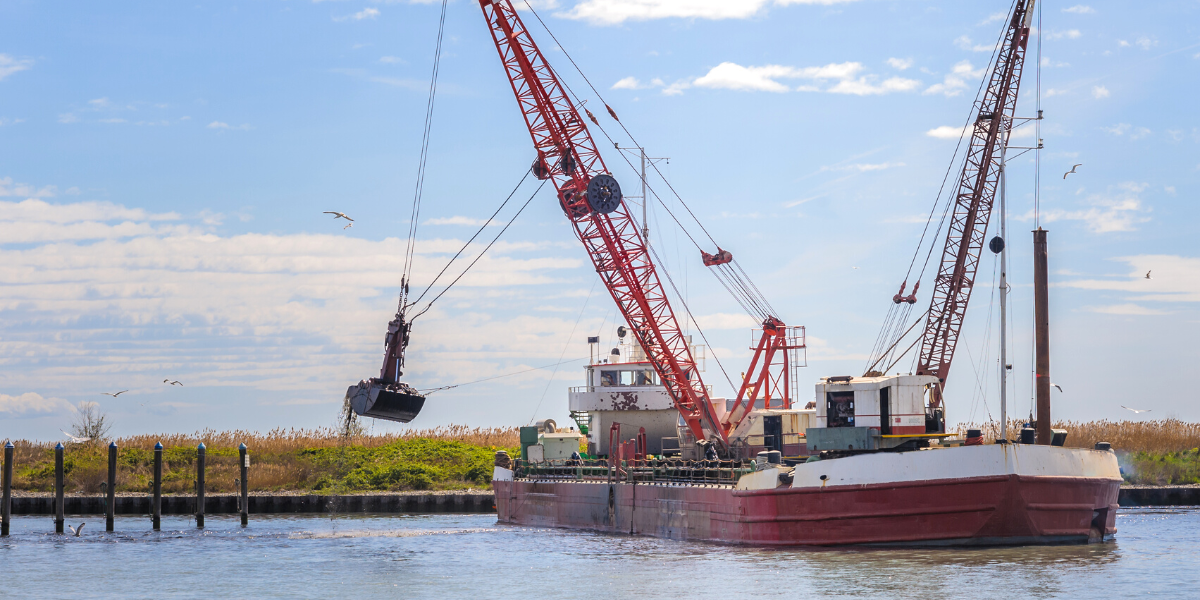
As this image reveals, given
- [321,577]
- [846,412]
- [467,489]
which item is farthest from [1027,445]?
[467,489]

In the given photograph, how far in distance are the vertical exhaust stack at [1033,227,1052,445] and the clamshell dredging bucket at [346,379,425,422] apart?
867 inches

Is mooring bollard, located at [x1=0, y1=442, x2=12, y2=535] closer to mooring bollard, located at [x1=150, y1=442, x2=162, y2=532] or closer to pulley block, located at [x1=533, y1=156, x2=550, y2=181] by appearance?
mooring bollard, located at [x1=150, y1=442, x2=162, y2=532]

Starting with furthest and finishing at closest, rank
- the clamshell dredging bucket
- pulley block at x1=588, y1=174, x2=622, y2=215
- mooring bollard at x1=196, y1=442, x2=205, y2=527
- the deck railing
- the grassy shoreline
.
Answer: the grassy shoreline, pulley block at x1=588, y1=174, x2=622, y2=215, mooring bollard at x1=196, y1=442, x2=205, y2=527, the clamshell dredging bucket, the deck railing

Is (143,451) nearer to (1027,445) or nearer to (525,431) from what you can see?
(525,431)

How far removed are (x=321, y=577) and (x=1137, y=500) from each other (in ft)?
120

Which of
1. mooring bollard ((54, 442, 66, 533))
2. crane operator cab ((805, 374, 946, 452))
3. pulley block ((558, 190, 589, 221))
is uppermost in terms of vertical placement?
pulley block ((558, 190, 589, 221))

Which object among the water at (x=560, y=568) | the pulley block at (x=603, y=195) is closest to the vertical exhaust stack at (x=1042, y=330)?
the water at (x=560, y=568)

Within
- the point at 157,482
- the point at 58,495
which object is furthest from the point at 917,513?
the point at 58,495

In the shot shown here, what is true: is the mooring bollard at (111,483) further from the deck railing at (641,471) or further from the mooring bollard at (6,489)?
the deck railing at (641,471)

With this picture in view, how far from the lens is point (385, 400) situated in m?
42.8

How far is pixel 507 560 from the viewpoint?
37.1 m

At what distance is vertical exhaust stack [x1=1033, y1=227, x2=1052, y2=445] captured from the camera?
42.1m

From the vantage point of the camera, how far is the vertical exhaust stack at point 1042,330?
42.1m

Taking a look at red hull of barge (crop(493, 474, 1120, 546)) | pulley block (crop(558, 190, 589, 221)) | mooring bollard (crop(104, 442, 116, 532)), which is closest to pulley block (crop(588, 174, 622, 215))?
pulley block (crop(558, 190, 589, 221))
